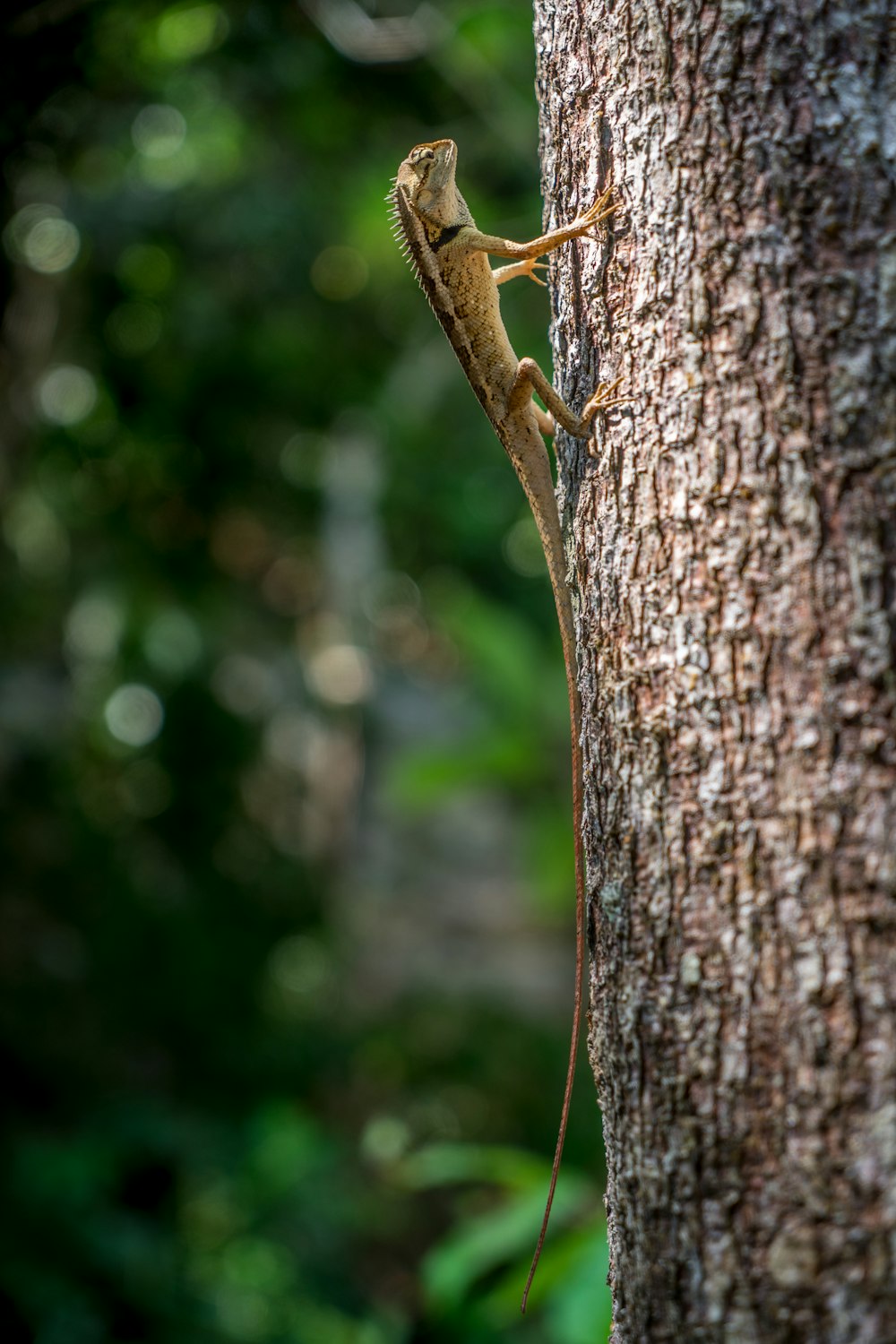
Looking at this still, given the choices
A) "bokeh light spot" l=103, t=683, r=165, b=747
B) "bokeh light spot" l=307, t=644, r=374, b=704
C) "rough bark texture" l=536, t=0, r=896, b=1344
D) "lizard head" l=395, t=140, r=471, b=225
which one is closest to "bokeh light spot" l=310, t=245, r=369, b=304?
"bokeh light spot" l=103, t=683, r=165, b=747

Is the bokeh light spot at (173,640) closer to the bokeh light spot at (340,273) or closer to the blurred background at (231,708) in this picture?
the blurred background at (231,708)

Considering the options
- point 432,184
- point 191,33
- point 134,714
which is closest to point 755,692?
point 432,184

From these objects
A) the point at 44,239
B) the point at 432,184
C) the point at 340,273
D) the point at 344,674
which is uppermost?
the point at 44,239

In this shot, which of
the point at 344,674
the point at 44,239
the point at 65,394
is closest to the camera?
the point at 44,239

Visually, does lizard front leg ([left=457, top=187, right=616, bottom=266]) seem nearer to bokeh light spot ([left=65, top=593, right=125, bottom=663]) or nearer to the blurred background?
the blurred background

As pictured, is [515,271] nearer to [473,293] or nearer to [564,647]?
[473,293]

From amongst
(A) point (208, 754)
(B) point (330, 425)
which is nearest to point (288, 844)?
(A) point (208, 754)

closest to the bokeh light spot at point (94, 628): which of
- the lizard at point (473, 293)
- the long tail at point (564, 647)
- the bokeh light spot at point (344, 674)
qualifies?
the bokeh light spot at point (344, 674)
